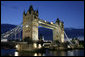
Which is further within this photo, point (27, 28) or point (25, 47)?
point (27, 28)

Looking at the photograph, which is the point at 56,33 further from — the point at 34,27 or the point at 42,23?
the point at 34,27

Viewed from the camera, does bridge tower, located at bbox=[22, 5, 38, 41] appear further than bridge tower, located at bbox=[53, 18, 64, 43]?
No

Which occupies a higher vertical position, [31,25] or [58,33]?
[31,25]

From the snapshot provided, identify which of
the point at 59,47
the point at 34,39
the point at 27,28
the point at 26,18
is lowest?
the point at 59,47

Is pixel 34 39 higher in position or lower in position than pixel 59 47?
higher

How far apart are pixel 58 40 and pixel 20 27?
2408 centimetres

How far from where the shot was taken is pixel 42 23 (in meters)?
49.5

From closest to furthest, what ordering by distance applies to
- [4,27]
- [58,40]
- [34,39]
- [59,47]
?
1. [34,39]
2. [59,47]
3. [58,40]
4. [4,27]

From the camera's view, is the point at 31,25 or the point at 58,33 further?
the point at 58,33

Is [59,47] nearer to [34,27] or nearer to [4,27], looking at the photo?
[34,27]

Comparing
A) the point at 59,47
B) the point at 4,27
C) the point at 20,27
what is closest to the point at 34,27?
the point at 20,27

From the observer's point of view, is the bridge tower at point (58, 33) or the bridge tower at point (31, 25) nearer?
the bridge tower at point (31, 25)

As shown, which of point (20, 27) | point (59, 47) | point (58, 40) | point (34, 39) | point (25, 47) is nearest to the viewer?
point (25, 47)

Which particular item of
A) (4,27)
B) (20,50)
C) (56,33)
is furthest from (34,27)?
(4,27)
